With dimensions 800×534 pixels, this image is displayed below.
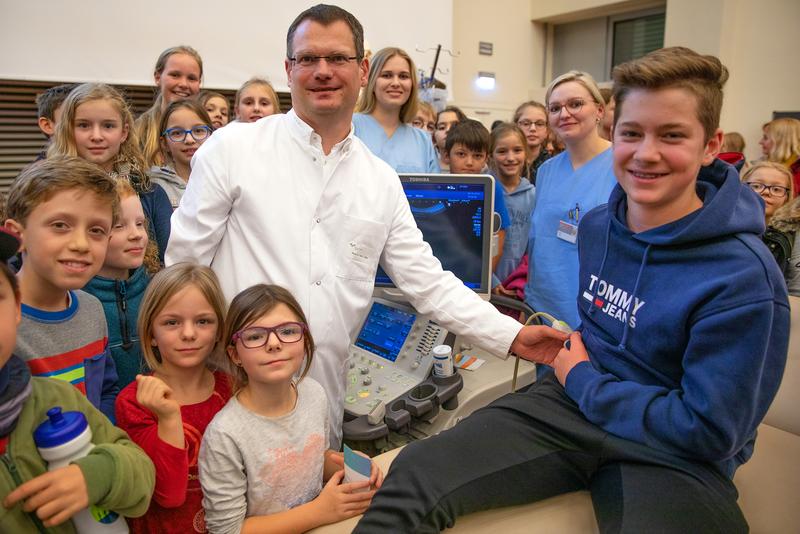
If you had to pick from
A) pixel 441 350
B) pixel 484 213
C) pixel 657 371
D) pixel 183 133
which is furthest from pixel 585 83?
pixel 183 133

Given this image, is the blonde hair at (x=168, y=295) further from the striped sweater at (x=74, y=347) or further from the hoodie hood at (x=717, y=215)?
the hoodie hood at (x=717, y=215)

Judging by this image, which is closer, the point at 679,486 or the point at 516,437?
the point at 679,486

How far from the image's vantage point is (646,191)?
1214 millimetres

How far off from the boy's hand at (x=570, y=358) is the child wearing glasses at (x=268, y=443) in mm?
518

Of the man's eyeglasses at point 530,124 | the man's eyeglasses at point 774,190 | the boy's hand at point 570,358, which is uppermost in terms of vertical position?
the man's eyeglasses at point 530,124

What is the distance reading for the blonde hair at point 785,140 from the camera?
14.5 ft

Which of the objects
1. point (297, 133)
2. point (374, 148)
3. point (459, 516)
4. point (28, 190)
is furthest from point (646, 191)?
point (374, 148)

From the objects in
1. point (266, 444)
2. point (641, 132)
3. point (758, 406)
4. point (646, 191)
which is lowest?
point (266, 444)

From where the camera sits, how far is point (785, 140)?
443 cm

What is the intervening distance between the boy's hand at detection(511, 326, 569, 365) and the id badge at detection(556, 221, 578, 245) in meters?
0.71

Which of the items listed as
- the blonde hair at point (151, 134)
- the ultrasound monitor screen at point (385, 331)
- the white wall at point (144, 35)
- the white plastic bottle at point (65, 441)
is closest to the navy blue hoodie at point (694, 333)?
the ultrasound monitor screen at point (385, 331)

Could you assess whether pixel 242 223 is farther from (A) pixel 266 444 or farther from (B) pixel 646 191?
(B) pixel 646 191

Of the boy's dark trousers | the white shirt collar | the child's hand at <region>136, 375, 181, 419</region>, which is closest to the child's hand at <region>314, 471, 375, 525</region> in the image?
the boy's dark trousers

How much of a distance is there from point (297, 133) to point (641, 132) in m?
1.02
